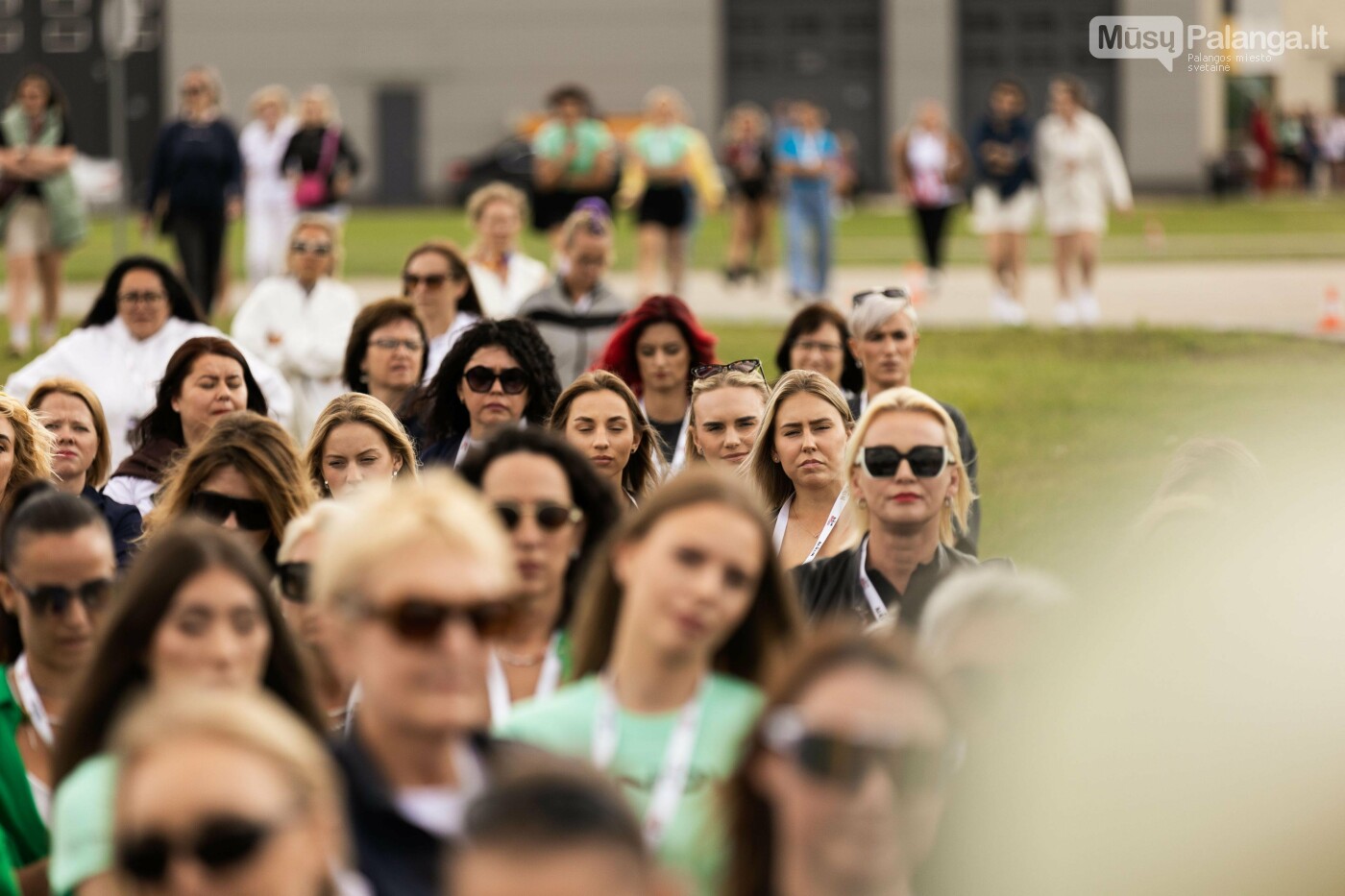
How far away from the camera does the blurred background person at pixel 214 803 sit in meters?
3.09

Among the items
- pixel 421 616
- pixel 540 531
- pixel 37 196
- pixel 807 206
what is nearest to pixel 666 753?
pixel 421 616

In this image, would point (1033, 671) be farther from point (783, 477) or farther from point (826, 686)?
point (783, 477)

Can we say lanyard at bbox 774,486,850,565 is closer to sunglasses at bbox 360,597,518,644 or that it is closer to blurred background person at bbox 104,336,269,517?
blurred background person at bbox 104,336,269,517

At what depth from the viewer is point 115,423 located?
1044 centimetres

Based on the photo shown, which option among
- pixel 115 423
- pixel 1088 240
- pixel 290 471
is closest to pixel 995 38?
pixel 1088 240

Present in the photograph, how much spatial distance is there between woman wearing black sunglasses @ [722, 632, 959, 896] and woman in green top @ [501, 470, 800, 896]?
439 millimetres

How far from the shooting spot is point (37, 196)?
16875 millimetres

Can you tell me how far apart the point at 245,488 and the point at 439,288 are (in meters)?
4.71

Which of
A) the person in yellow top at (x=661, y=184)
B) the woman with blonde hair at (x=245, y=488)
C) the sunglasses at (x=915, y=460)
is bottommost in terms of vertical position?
the woman with blonde hair at (x=245, y=488)

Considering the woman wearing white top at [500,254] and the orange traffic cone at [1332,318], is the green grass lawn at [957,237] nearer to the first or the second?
the orange traffic cone at [1332,318]

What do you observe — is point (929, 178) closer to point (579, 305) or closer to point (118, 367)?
point (579, 305)

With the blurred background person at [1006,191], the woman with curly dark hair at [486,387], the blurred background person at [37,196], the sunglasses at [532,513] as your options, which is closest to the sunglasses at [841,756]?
the sunglasses at [532,513]

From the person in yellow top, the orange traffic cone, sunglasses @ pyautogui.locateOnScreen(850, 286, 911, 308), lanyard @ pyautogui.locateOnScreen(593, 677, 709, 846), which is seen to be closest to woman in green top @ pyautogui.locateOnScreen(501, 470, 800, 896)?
lanyard @ pyautogui.locateOnScreen(593, 677, 709, 846)

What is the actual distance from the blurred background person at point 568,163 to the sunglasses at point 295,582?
13.5 meters
